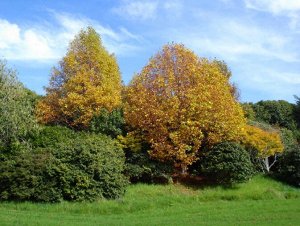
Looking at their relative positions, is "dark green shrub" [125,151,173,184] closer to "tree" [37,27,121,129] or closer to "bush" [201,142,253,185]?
"bush" [201,142,253,185]

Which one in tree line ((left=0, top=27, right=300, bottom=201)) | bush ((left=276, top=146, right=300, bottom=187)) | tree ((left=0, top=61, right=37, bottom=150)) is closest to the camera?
tree line ((left=0, top=27, right=300, bottom=201))

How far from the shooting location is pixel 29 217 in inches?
718

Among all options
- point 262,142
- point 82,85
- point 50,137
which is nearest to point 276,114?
point 262,142

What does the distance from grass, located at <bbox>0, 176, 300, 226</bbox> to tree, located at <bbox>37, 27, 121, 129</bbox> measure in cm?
1000

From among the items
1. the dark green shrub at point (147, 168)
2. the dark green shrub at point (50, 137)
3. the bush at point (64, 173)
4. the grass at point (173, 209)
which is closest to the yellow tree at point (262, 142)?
the grass at point (173, 209)

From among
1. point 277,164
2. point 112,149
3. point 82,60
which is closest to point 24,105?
point 112,149

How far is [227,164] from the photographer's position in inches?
1058

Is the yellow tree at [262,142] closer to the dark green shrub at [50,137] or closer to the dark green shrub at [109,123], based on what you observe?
the dark green shrub at [109,123]

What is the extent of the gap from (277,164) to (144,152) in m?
10.8

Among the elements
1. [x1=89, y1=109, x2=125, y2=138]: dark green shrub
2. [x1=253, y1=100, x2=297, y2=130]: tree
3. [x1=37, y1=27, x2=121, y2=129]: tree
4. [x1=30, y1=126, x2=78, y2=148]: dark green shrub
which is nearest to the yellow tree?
[x1=89, y1=109, x2=125, y2=138]: dark green shrub

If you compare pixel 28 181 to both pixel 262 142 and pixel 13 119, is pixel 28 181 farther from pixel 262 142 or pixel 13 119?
pixel 262 142

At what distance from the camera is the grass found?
1769 centimetres

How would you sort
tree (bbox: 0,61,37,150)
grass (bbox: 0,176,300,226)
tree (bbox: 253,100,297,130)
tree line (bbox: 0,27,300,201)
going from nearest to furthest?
grass (bbox: 0,176,300,226) → tree line (bbox: 0,27,300,201) → tree (bbox: 0,61,37,150) → tree (bbox: 253,100,297,130)

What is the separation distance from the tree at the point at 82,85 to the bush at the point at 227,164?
8835mm
